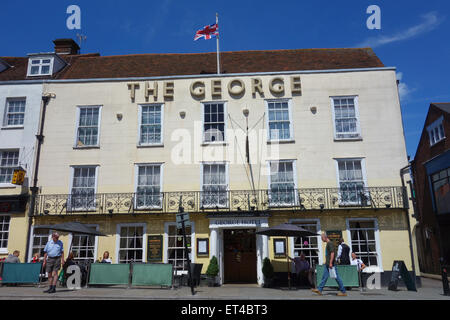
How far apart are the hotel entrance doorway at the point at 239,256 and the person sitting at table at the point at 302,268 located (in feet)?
7.38

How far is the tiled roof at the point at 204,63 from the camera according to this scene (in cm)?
1928

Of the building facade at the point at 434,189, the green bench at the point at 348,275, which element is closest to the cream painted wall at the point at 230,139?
the green bench at the point at 348,275

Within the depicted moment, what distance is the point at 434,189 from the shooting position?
24.0 metres

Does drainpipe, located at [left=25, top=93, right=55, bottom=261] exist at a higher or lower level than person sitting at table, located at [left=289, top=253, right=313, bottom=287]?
higher

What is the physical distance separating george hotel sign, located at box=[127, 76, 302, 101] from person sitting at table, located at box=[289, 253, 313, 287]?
25.5 feet

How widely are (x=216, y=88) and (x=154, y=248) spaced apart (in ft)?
26.4

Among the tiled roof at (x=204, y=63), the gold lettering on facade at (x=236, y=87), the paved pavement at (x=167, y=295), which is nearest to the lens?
the paved pavement at (x=167, y=295)

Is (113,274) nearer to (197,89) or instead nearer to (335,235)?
(335,235)

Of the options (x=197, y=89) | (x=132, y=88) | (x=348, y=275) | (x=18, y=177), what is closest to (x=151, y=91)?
(x=132, y=88)

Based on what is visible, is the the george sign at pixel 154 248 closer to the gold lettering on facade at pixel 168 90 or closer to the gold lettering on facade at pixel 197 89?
the gold lettering on facade at pixel 168 90

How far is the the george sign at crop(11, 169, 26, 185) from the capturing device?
16.4 meters

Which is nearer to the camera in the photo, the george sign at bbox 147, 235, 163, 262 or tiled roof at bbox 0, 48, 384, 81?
the george sign at bbox 147, 235, 163, 262

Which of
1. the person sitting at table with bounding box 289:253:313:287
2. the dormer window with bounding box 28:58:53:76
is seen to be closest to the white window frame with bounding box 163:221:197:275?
the person sitting at table with bounding box 289:253:313:287

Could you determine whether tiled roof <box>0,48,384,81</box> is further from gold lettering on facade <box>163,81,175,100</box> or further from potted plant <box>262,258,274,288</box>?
potted plant <box>262,258,274,288</box>
